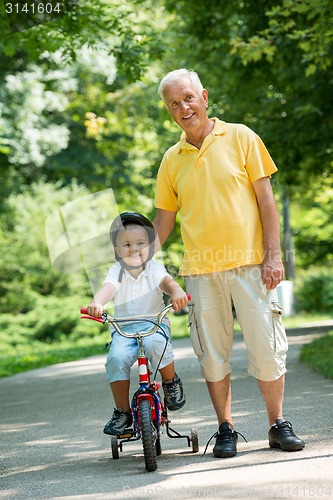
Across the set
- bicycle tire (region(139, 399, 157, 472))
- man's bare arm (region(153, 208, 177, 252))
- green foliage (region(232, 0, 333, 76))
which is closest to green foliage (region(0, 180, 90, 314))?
green foliage (region(232, 0, 333, 76))

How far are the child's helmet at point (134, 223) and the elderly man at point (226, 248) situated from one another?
0.24 meters

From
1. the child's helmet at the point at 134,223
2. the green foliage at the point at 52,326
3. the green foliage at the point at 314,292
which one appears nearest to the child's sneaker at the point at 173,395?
the child's helmet at the point at 134,223

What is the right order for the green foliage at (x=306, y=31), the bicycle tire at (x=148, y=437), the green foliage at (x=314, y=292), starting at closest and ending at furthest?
1. the bicycle tire at (x=148, y=437)
2. the green foliage at (x=306, y=31)
3. the green foliage at (x=314, y=292)

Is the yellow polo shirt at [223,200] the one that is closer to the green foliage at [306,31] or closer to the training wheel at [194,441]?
the training wheel at [194,441]

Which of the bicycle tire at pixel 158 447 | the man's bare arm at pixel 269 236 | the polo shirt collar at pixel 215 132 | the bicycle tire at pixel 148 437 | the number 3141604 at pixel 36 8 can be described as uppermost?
the number 3141604 at pixel 36 8

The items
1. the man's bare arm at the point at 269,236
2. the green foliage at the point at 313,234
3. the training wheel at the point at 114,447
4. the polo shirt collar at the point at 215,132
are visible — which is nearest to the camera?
the man's bare arm at the point at 269,236

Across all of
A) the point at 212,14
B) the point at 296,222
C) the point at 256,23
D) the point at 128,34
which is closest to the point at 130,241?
the point at 128,34

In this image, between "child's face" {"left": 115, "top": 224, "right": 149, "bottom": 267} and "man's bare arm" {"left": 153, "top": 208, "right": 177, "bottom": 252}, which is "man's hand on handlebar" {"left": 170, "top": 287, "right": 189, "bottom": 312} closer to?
"child's face" {"left": 115, "top": 224, "right": 149, "bottom": 267}

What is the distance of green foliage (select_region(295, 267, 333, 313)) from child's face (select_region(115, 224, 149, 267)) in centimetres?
2858

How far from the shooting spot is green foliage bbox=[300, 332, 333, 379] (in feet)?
35.1

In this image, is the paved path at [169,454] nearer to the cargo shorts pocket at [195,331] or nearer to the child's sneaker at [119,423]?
the child's sneaker at [119,423]

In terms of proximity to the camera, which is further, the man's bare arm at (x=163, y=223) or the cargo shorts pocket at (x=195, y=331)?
the man's bare arm at (x=163, y=223)

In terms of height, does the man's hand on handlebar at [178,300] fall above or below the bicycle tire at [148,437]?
above

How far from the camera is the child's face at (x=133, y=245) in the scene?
5973 millimetres
